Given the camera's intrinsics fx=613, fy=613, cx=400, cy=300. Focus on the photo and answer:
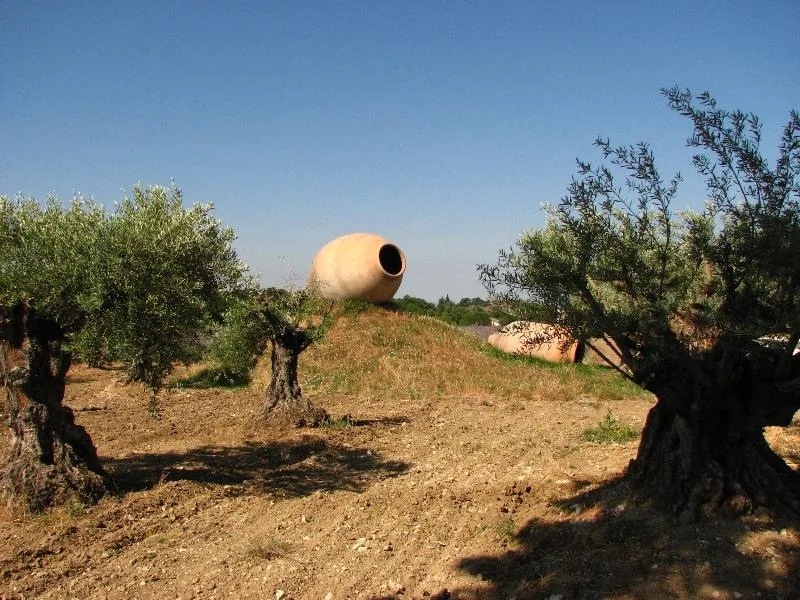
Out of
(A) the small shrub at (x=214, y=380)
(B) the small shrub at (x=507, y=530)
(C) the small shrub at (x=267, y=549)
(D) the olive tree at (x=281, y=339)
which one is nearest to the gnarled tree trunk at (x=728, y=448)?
(B) the small shrub at (x=507, y=530)

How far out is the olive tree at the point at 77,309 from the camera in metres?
7.57

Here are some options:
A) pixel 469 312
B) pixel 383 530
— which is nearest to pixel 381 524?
pixel 383 530

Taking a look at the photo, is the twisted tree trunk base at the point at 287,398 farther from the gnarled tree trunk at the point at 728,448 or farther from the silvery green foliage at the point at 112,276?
the gnarled tree trunk at the point at 728,448

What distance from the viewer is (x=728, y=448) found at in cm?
652

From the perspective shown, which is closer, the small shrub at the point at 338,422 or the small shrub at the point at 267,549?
the small shrub at the point at 267,549

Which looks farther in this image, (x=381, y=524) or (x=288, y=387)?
(x=288, y=387)

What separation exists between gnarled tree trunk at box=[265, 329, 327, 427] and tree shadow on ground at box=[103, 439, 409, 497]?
4.73 feet

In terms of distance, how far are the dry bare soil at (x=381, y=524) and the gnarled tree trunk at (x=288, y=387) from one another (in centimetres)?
57

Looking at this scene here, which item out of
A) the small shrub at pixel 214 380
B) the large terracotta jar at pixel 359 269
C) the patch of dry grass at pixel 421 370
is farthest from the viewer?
the large terracotta jar at pixel 359 269

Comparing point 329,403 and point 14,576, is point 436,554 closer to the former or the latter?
point 14,576

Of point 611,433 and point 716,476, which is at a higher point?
point 716,476

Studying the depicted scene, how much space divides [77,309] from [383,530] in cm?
485

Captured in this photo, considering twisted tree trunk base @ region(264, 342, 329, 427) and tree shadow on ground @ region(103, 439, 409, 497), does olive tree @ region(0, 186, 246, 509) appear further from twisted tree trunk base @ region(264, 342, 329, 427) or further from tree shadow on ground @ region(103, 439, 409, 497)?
twisted tree trunk base @ region(264, 342, 329, 427)

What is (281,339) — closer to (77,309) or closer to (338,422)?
(338,422)
